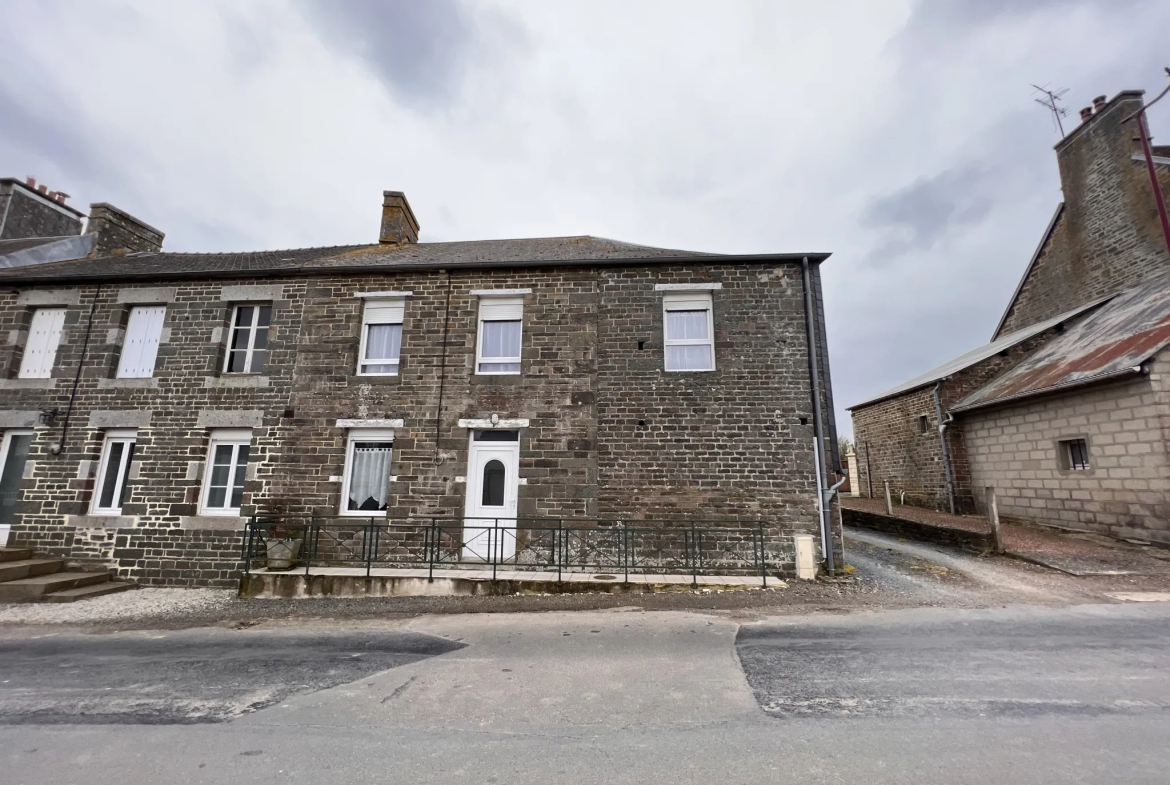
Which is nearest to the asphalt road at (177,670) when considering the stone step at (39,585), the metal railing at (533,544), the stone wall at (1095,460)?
the stone step at (39,585)

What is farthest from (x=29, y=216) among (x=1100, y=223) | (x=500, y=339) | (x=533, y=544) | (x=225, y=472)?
(x=1100, y=223)

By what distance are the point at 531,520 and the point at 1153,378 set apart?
12.0m

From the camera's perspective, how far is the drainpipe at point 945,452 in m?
14.5

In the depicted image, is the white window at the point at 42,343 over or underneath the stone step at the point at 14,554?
over

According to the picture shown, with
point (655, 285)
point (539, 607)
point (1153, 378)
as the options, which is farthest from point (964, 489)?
point (539, 607)

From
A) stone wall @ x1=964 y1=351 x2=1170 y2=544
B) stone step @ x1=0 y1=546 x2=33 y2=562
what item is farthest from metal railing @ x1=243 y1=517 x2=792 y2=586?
stone wall @ x1=964 y1=351 x2=1170 y2=544

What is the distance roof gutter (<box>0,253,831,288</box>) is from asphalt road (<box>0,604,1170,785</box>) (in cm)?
682

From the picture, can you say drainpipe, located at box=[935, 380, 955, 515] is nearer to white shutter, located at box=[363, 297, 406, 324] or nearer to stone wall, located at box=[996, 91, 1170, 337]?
stone wall, located at box=[996, 91, 1170, 337]

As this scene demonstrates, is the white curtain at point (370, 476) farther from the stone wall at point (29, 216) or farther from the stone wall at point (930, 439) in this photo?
the stone wall at point (930, 439)

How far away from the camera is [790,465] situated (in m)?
9.30

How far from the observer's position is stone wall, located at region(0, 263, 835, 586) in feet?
31.1

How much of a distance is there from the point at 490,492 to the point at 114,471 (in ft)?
25.4

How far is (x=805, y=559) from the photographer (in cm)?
862

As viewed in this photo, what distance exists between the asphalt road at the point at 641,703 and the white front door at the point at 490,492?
3084 mm
